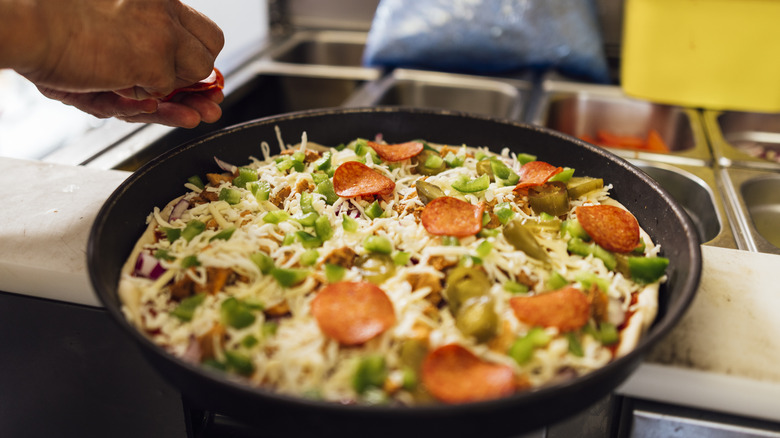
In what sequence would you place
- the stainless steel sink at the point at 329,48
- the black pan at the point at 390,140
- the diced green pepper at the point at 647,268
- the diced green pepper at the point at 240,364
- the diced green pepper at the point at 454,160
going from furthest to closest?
the stainless steel sink at the point at 329,48 → the diced green pepper at the point at 454,160 → the diced green pepper at the point at 647,268 → the diced green pepper at the point at 240,364 → the black pan at the point at 390,140

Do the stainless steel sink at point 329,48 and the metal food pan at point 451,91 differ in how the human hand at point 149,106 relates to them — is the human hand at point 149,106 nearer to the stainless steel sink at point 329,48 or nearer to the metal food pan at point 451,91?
the metal food pan at point 451,91

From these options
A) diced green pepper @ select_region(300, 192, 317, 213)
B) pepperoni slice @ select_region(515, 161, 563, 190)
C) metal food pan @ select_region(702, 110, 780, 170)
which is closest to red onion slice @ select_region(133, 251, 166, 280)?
diced green pepper @ select_region(300, 192, 317, 213)

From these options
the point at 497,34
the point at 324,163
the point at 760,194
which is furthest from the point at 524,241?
the point at 497,34

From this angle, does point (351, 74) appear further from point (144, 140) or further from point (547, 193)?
point (547, 193)

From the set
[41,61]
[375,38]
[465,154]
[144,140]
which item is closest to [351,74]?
[375,38]

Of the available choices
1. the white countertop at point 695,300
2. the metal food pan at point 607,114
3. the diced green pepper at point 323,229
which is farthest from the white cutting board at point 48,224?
the metal food pan at point 607,114

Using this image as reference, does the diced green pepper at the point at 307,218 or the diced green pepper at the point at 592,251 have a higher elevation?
the diced green pepper at the point at 307,218

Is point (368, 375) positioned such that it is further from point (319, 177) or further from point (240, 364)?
point (319, 177)
